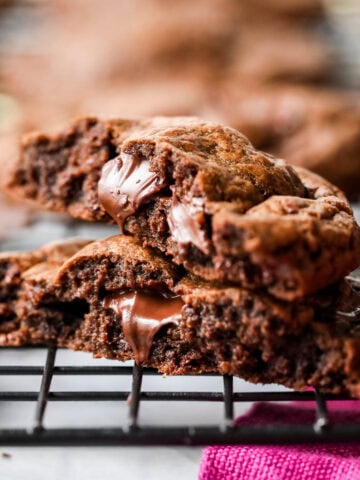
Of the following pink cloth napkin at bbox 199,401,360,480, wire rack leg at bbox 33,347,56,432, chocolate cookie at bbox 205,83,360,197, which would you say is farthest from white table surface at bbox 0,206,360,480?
chocolate cookie at bbox 205,83,360,197

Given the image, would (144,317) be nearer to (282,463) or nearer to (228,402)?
(228,402)

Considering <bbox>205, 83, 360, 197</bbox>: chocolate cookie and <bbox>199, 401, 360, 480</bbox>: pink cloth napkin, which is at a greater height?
<bbox>205, 83, 360, 197</bbox>: chocolate cookie

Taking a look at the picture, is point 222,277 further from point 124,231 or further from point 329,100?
point 329,100

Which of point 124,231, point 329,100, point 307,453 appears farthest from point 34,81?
point 307,453

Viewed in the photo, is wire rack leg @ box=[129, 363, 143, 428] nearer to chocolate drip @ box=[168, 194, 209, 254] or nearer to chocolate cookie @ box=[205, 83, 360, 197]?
chocolate drip @ box=[168, 194, 209, 254]

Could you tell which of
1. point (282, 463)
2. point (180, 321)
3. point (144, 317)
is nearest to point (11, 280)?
point (144, 317)
